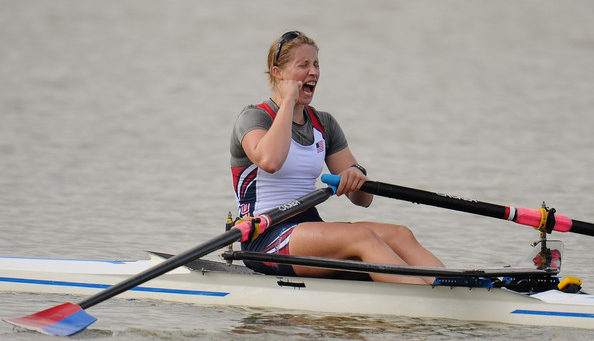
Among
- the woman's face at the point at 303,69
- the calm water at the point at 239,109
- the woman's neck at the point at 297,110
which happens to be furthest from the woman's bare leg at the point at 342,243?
the woman's face at the point at 303,69

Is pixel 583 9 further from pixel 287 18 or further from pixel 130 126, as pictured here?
pixel 130 126

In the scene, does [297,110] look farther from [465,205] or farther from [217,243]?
[465,205]

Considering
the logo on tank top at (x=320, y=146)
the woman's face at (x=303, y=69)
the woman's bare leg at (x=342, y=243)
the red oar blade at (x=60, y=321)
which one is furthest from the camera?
the logo on tank top at (x=320, y=146)

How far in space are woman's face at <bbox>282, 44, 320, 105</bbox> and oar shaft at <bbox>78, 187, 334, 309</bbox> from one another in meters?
0.60

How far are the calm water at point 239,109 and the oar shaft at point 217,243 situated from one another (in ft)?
0.94

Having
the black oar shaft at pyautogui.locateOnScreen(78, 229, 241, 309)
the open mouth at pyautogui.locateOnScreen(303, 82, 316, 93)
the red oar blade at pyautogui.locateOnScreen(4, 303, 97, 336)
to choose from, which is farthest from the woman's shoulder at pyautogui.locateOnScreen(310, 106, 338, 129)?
the red oar blade at pyautogui.locateOnScreen(4, 303, 97, 336)

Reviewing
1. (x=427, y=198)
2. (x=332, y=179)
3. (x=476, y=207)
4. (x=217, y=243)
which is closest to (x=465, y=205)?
(x=476, y=207)

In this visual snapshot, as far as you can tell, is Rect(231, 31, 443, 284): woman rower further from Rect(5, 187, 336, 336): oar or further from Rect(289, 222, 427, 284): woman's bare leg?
Rect(5, 187, 336, 336): oar

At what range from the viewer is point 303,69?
632 centimetres

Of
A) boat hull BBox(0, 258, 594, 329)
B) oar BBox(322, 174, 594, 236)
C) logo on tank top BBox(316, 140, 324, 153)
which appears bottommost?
boat hull BBox(0, 258, 594, 329)

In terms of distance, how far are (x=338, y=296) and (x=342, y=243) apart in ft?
1.29

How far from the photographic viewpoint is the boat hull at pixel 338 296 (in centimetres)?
616

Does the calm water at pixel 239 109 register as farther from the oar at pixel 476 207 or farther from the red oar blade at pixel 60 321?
the oar at pixel 476 207

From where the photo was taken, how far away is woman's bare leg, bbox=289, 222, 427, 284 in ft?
19.9
